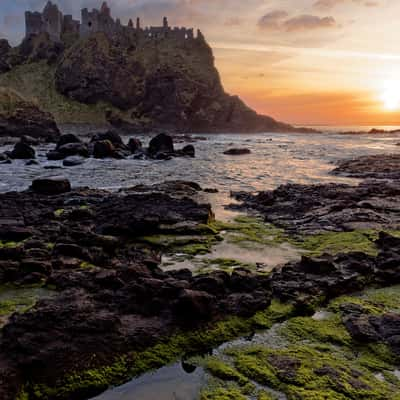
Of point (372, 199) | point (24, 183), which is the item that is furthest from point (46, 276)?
point (24, 183)

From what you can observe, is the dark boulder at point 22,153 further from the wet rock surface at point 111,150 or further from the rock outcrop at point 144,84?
the rock outcrop at point 144,84

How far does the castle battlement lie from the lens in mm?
157125

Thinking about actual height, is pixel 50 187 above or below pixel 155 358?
below

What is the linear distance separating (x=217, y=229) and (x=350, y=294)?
21.9ft

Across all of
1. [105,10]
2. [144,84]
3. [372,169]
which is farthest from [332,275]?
[105,10]

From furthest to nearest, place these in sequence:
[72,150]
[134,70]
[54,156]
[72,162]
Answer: [134,70] → [72,150] → [54,156] → [72,162]

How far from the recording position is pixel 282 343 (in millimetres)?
7129

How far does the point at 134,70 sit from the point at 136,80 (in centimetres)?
413

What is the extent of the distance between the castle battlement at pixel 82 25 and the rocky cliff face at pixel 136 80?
3249 millimetres

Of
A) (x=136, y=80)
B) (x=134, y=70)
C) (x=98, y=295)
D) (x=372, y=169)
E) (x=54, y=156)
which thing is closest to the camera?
(x=98, y=295)

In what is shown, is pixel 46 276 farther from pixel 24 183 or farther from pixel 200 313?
pixel 24 183

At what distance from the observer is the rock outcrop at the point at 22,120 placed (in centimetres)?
7794

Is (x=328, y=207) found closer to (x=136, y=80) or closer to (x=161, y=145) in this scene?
(x=161, y=145)

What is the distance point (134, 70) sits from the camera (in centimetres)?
14800
